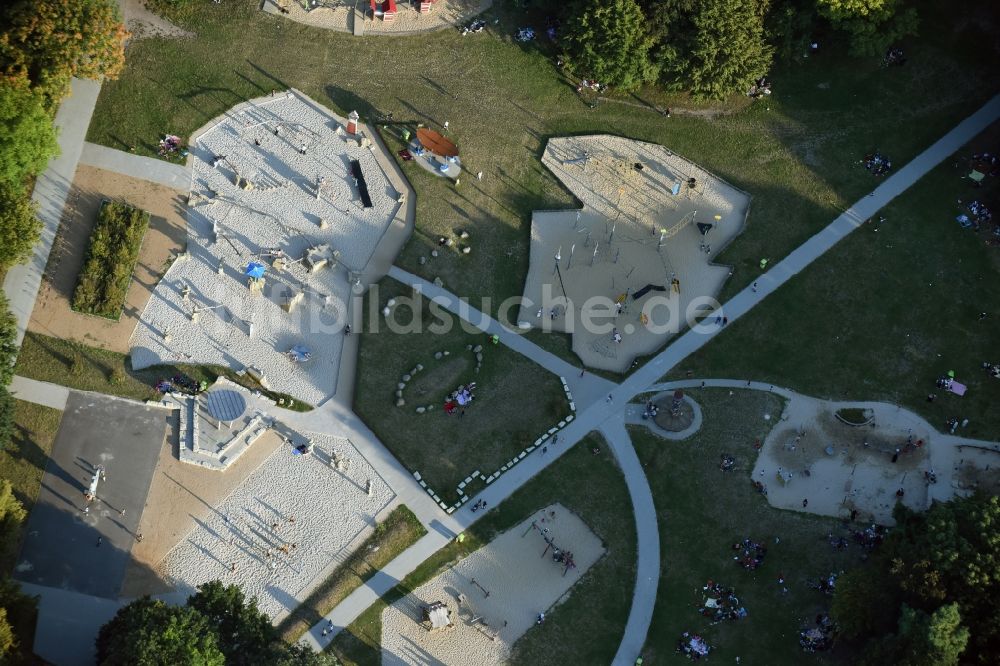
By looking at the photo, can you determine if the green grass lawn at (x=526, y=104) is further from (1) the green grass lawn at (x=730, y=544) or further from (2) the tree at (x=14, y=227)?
(1) the green grass lawn at (x=730, y=544)

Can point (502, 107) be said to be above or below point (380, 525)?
above

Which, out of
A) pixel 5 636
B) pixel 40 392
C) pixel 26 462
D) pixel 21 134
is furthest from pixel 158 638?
pixel 21 134

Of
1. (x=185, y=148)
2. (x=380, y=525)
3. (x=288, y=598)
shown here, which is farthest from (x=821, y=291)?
(x=185, y=148)

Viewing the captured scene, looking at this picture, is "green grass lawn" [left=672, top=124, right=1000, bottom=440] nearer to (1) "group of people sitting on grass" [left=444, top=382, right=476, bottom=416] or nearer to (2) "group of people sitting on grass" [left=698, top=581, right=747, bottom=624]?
(1) "group of people sitting on grass" [left=444, top=382, right=476, bottom=416]

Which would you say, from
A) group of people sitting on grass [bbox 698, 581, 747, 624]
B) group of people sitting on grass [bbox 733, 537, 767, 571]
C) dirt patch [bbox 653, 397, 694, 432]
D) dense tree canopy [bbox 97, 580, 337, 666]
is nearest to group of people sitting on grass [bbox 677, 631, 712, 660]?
group of people sitting on grass [bbox 698, 581, 747, 624]

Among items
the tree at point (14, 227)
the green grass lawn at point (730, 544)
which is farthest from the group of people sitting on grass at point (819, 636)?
the tree at point (14, 227)

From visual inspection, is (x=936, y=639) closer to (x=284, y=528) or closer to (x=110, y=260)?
(x=284, y=528)

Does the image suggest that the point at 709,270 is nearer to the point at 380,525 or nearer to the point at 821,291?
the point at 821,291
